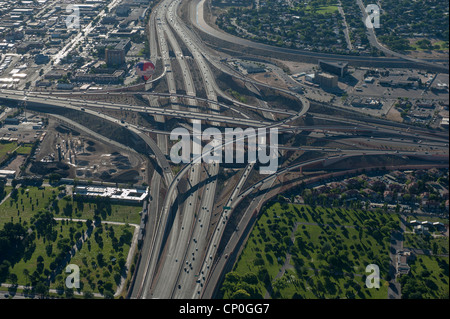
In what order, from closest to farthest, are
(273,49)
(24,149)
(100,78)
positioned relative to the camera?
(24,149) < (100,78) < (273,49)

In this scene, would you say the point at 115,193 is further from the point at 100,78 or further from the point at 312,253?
the point at 100,78

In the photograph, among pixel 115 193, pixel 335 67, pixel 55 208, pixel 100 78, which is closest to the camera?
pixel 55 208

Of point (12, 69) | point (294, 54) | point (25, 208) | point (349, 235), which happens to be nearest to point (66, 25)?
point (12, 69)

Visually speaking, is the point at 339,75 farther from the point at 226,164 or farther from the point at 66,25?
the point at 66,25

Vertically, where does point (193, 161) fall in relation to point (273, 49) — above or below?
below

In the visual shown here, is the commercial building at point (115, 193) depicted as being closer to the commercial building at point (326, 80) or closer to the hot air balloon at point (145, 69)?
the hot air balloon at point (145, 69)

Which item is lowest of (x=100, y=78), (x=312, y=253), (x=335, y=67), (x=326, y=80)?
(x=100, y=78)

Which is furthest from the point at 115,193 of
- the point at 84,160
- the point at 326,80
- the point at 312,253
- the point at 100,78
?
the point at 326,80

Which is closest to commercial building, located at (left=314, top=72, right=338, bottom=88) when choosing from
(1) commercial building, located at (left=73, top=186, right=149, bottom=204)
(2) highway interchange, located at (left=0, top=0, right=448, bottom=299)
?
(2) highway interchange, located at (left=0, top=0, right=448, bottom=299)
